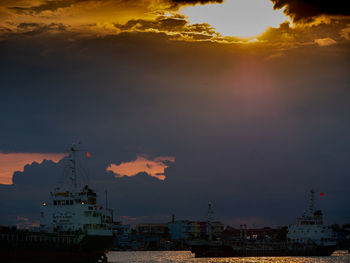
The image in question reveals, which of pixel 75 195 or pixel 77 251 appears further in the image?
pixel 75 195

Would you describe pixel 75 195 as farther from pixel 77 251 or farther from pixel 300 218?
pixel 300 218

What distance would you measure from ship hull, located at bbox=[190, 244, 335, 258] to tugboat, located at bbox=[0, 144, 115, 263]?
158 ft

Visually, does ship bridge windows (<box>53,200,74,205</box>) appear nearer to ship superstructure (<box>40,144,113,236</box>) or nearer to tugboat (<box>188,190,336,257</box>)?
ship superstructure (<box>40,144,113,236</box>)

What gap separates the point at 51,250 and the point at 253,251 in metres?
73.9

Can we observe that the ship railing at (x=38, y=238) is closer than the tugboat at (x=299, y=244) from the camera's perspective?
Yes

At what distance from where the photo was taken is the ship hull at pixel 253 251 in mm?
133250

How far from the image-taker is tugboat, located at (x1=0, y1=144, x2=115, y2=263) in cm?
7219

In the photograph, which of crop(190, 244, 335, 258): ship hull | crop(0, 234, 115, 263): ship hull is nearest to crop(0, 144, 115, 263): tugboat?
crop(0, 234, 115, 263): ship hull

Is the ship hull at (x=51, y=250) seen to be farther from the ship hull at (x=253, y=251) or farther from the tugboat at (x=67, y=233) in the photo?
the ship hull at (x=253, y=251)

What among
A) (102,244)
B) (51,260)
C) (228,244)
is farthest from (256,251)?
(51,260)

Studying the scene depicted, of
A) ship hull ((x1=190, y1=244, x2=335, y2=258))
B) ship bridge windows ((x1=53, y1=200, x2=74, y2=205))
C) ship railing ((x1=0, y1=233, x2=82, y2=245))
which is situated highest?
ship bridge windows ((x1=53, y1=200, x2=74, y2=205))

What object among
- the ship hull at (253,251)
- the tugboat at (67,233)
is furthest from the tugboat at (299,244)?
the tugboat at (67,233)

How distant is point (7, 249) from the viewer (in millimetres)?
70250

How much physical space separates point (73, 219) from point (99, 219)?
15.2ft
